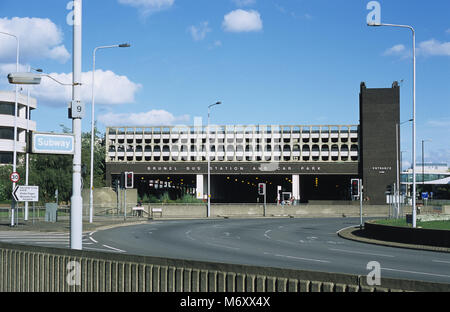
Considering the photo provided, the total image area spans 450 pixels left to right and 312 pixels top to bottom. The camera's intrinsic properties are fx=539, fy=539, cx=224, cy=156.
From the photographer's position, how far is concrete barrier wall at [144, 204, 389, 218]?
55.4 meters

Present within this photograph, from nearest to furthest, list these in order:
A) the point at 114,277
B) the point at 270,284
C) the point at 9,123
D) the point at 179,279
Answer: the point at 270,284 → the point at 179,279 → the point at 114,277 → the point at 9,123

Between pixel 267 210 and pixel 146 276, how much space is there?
5235 cm

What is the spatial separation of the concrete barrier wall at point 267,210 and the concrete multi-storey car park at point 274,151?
2238 centimetres

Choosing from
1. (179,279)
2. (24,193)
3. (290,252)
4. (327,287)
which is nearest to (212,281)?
(179,279)

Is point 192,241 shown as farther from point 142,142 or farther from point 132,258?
point 142,142

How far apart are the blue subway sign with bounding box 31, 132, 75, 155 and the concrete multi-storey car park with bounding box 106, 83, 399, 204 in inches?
3040

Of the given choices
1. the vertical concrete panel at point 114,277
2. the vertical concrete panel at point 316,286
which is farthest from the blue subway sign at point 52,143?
the vertical concrete panel at point 316,286

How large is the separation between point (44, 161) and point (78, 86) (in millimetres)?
56954

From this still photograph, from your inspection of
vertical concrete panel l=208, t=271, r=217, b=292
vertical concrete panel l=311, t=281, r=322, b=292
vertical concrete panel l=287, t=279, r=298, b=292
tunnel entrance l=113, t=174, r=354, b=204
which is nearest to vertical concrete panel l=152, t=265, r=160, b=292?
vertical concrete panel l=208, t=271, r=217, b=292

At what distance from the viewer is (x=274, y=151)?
92625mm

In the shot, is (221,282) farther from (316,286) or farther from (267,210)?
(267,210)

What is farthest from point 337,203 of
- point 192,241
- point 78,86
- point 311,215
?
point 78,86

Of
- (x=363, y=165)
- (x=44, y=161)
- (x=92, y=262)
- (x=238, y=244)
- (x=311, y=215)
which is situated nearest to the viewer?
(x=92, y=262)

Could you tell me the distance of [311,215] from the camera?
192 feet
